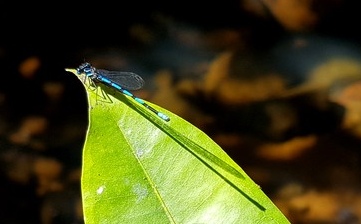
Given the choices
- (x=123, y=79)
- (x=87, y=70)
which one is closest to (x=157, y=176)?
(x=87, y=70)

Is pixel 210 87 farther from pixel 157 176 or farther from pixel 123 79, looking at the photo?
pixel 157 176

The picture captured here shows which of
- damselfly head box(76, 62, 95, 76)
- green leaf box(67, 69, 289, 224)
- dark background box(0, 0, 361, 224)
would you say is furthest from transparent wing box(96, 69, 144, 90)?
green leaf box(67, 69, 289, 224)

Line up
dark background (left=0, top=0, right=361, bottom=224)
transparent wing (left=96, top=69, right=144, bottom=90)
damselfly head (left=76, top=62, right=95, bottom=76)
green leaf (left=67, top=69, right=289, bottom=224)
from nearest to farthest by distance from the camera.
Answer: green leaf (left=67, top=69, right=289, bottom=224) < damselfly head (left=76, top=62, right=95, bottom=76) < transparent wing (left=96, top=69, right=144, bottom=90) < dark background (left=0, top=0, right=361, bottom=224)

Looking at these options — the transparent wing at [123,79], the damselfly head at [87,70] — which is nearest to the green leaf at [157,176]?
the damselfly head at [87,70]

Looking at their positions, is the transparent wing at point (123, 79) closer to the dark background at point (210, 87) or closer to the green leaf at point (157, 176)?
the dark background at point (210, 87)

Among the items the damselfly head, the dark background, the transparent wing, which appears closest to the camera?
the damselfly head

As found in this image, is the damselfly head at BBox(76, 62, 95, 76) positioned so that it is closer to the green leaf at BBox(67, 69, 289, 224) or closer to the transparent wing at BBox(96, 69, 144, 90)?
the transparent wing at BBox(96, 69, 144, 90)

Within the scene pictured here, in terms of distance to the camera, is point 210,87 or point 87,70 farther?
point 210,87
